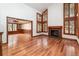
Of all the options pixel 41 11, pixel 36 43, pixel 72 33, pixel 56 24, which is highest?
pixel 41 11

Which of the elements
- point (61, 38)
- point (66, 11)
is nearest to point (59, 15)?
point (66, 11)

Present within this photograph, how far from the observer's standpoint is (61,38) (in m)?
4.31

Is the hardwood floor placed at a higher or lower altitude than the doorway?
lower

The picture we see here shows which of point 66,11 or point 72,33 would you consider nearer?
point 72,33

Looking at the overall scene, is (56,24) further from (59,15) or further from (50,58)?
(50,58)

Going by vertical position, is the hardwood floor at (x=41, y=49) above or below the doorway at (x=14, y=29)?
below

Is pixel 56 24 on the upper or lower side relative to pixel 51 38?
upper

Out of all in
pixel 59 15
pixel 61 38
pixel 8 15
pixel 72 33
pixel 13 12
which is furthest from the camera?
pixel 59 15

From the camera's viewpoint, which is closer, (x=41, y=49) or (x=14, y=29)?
(x=14, y=29)

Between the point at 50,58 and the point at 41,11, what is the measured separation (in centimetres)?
235

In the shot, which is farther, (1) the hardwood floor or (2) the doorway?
(2) the doorway

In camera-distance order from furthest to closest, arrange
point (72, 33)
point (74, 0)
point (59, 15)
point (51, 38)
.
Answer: point (59, 15) → point (51, 38) → point (72, 33) → point (74, 0)

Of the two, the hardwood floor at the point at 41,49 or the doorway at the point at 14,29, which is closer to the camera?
the hardwood floor at the point at 41,49

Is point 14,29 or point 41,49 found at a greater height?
point 14,29
